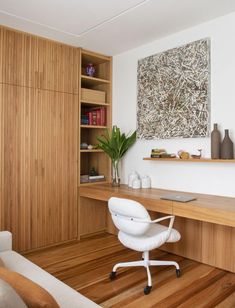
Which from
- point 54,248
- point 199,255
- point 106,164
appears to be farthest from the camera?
point 106,164

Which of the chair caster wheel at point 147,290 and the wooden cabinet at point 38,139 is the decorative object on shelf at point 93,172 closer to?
the wooden cabinet at point 38,139

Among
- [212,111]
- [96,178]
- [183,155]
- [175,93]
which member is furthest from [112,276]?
[175,93]

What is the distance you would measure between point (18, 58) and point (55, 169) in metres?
1.35

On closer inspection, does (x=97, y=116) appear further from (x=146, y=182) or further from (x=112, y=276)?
(x=112, y=276)

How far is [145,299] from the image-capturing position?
2.18 meters

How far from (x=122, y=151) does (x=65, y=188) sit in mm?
893

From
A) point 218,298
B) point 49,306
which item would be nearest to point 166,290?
point 218,298

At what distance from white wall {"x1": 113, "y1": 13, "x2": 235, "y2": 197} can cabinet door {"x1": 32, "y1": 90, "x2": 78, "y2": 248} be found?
734mm

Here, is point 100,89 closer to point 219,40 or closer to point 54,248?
point 219,40

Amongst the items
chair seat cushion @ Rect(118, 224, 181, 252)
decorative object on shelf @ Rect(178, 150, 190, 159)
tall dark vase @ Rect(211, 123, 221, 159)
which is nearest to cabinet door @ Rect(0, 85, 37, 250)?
chair seat cushion @ Rect(118, 224, 181, 252)

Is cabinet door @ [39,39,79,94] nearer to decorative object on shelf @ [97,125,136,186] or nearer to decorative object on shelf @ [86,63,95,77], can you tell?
decorative object on shelf @ [86,63,95,77]

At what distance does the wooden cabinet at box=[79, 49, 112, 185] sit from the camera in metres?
3.76

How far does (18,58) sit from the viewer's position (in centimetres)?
305

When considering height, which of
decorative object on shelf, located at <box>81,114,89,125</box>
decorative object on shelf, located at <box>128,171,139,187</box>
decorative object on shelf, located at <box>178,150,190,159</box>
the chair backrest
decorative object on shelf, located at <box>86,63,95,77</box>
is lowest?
the chair backrest
